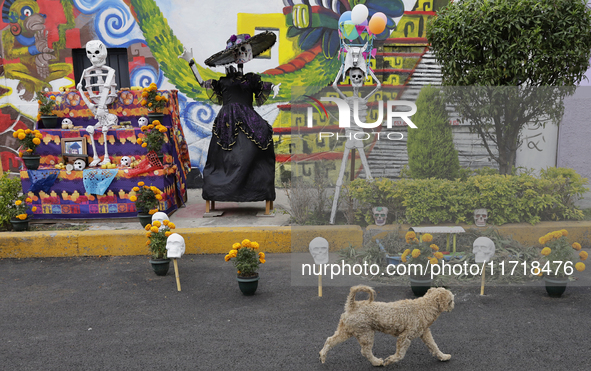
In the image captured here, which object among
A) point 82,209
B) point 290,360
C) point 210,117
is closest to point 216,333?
point 290,360

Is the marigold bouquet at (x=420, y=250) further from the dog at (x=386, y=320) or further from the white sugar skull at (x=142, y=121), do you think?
the white sugar skull at (x=142, y=121)

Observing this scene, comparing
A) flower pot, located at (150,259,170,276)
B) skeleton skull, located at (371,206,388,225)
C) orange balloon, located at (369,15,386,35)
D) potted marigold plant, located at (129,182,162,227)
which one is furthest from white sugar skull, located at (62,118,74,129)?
skeleton skull, located at (371,206,388,225)

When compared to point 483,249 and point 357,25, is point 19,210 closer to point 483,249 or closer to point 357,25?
point 357,25

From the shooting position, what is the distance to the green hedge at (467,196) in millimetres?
4645

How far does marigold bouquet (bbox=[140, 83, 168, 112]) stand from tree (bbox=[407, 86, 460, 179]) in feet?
14.2

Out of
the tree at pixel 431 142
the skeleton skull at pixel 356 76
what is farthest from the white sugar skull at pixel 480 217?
the skeleton skull at pixel 356 76

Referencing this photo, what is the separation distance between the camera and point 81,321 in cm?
430

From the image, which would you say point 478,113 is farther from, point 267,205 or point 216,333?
point 267,205

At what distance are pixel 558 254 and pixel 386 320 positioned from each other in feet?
7.60

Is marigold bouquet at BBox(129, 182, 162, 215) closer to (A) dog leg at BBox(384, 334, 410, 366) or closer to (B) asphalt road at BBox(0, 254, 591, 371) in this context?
(B) asphalt road at BBox(0, 254, 591, 371)

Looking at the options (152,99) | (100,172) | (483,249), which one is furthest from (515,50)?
(100,172)

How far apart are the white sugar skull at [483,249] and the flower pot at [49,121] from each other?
6.49 meters

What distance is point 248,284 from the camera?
15.7 feet

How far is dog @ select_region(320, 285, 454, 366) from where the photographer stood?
131 inches
